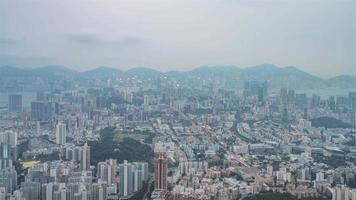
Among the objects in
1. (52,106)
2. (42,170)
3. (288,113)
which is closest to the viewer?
(42,170)

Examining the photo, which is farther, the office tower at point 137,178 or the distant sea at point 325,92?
the distant sea at point 325,92

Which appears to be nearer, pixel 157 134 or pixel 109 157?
pixel 109 157

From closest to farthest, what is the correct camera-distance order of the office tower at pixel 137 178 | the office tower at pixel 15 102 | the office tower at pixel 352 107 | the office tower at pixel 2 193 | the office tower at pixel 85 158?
1. the office tower at pixel 2 193
2. the office tower at pixel 137 178
3. the office tower at pixel 85 158
4. the office tower at pixel 15 102
5. the office tower at pixel 352 107

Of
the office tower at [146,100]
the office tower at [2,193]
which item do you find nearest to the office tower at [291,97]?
the office tower at [146,100]

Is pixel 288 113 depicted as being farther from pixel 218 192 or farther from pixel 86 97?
pixel 86 97

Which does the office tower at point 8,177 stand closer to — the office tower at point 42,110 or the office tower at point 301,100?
the office tower at point 42,110

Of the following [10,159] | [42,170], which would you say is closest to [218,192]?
[42,170]
